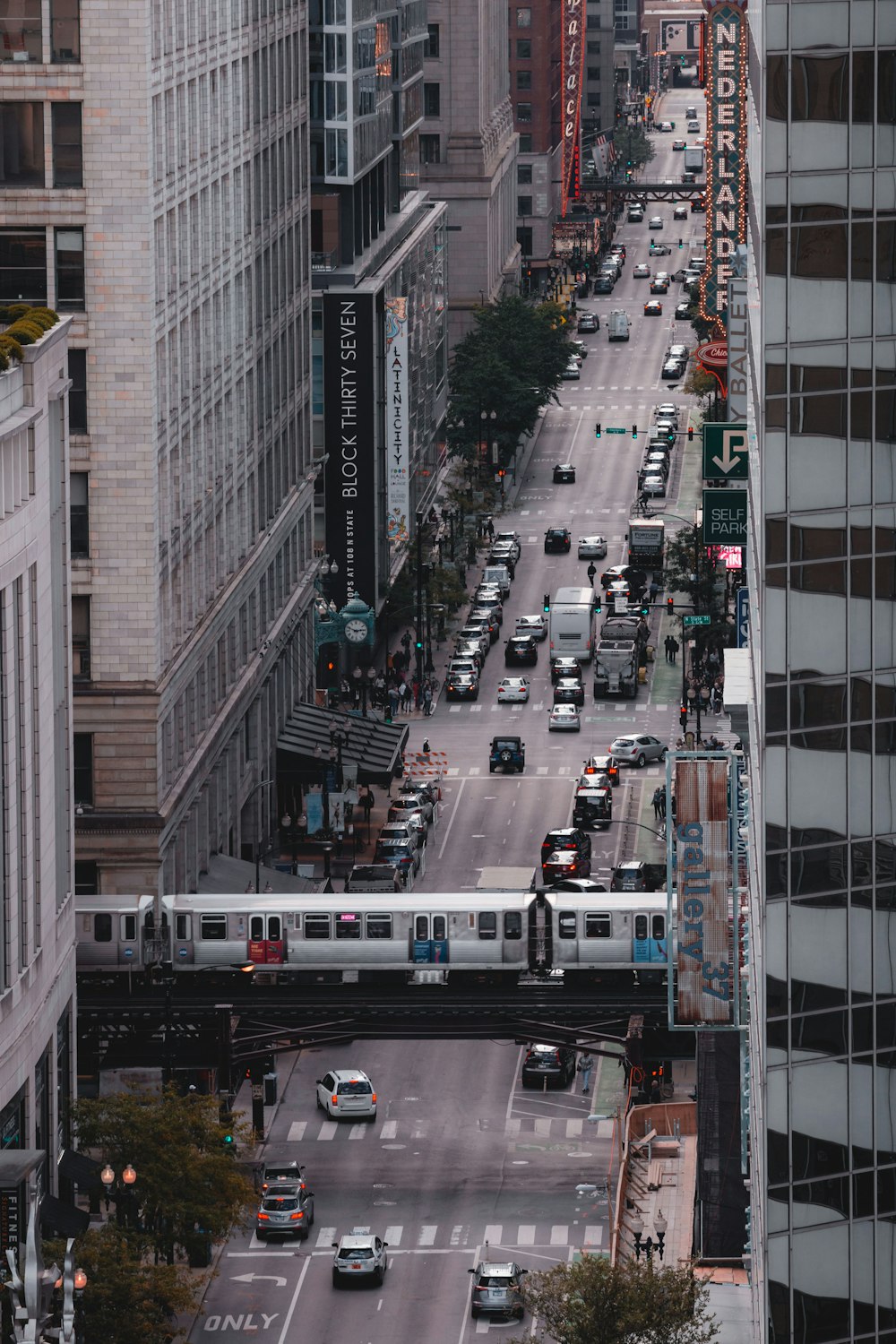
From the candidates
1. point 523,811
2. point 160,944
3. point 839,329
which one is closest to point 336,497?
point 523,811

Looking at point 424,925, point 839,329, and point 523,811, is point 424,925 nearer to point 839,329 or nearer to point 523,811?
point 523,811

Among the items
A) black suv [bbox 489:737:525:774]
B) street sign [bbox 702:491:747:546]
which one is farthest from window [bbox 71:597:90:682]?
black suv [bbox 489:737:525:774]

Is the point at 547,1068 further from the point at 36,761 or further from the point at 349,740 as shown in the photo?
the point at 349,740

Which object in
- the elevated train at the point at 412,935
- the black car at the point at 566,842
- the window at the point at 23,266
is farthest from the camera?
the black car at the point at 566,842

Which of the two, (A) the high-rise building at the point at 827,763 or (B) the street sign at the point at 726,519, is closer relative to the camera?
(A) the high-rise building at the point at 827,763

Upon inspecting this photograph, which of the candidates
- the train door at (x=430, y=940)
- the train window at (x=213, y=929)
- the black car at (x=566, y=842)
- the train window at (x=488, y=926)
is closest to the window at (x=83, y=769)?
the train window at (x=213, y=929)

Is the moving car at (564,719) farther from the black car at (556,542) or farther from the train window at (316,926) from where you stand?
the train window at (316,926)
